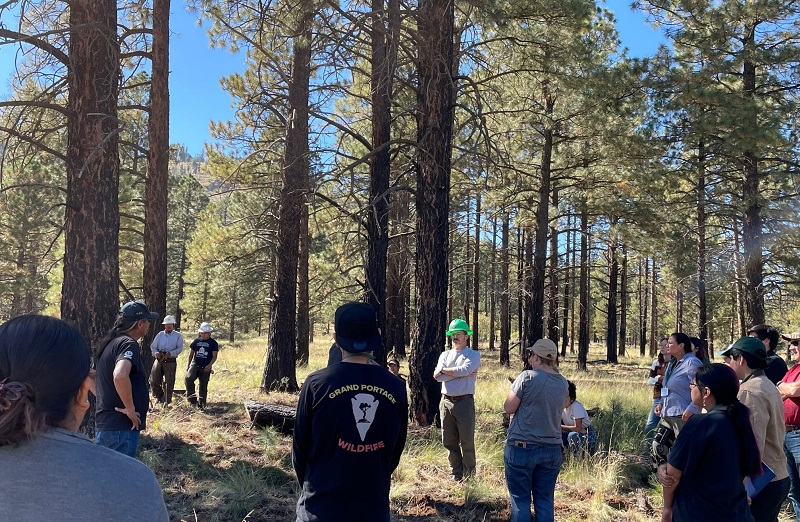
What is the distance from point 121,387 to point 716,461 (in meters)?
4.26

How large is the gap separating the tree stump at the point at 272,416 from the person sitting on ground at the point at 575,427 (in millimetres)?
3775

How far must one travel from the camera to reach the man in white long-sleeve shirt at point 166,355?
32.6 ft

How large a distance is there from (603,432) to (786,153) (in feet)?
29.8

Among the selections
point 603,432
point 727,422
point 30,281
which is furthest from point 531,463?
point 30,281

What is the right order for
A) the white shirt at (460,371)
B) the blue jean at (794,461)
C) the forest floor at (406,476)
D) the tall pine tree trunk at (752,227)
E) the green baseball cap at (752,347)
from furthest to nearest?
1. the tall pine tree trunk at (752,227)
2. the white shirt at (460,371)
3. the forest floor at (406,476)
4. the blue jean at (794,461)
5. the green baseball cap at (752,347)

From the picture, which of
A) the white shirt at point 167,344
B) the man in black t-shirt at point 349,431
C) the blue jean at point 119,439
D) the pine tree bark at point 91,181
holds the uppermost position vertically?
the pine tree bark at point 91,181

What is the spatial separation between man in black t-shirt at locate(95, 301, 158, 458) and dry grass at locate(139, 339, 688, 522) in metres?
0.94

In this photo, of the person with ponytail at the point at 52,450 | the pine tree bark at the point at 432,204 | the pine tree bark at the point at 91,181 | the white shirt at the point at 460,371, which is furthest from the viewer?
the pine tree bark at the point at 432,204

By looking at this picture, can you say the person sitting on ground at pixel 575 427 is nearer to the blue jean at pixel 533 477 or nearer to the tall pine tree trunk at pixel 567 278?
the blue jean at pixel 533 477

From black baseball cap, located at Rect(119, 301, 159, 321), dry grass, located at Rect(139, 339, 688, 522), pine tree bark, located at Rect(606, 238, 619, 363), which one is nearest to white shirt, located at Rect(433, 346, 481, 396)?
dry grass, located at Rect(139, 339, 688, 522)

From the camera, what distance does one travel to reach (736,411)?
3.08 metres

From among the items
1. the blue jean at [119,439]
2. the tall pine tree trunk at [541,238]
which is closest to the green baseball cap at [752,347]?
the blue jean at [119,439]

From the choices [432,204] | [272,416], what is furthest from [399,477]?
[432,204]

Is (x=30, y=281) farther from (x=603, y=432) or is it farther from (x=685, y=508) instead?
(x=685, y=508)
